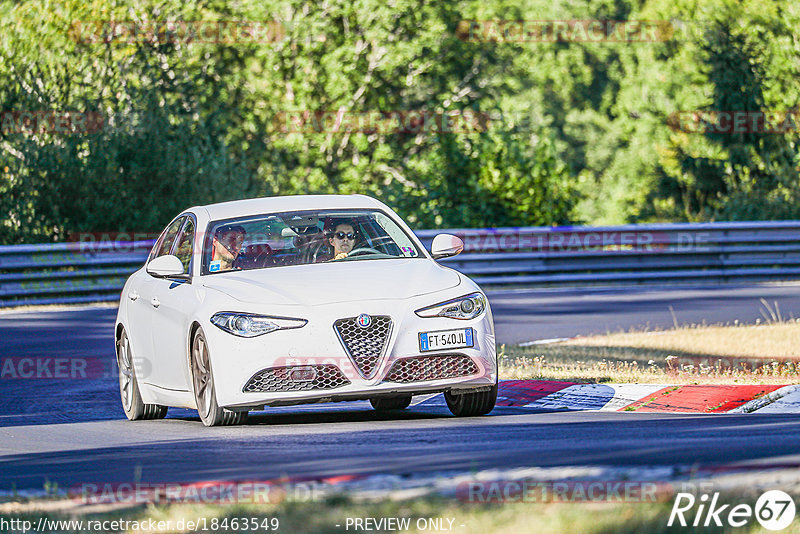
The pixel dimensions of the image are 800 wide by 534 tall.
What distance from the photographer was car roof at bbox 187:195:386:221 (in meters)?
11.1

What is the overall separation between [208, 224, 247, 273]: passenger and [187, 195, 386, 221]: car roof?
0.24 metres

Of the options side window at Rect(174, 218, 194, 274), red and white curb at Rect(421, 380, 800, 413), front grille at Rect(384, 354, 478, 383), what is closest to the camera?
front grille at Rect(384, 354, 478, 383)

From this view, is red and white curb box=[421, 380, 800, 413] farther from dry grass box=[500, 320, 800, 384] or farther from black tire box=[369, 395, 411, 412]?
dry grass box=[500, 320, 800, 384]

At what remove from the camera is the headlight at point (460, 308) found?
9.73 meters

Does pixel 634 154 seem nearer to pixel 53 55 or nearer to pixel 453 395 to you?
pixel 53 55

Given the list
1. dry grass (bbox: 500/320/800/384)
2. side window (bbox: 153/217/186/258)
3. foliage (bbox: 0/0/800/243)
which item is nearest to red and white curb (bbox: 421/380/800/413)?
dry grass (bbox: 500/320/800/384)

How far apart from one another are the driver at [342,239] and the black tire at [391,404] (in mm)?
1330

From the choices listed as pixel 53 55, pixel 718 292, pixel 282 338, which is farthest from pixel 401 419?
pixel 53 55

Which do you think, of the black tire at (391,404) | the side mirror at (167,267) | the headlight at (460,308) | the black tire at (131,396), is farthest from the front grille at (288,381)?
the black tire at (131,396)

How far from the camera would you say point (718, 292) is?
2375cm

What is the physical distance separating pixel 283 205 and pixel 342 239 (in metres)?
0.62

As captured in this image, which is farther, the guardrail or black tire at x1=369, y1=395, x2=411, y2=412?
the guardrail

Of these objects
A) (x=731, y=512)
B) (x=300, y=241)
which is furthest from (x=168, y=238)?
(x=731, y=512)

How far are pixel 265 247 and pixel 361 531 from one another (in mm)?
5230
